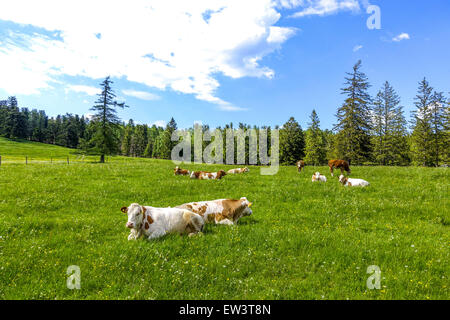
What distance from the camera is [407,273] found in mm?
6090

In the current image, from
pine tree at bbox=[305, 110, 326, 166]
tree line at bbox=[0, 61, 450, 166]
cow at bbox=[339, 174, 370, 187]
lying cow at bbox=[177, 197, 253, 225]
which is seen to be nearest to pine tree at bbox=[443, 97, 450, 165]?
tree line at bbox=[0, 61, 450, 166]

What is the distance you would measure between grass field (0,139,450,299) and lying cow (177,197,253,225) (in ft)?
1.59

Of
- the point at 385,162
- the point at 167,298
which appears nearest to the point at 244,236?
the point at 167,298

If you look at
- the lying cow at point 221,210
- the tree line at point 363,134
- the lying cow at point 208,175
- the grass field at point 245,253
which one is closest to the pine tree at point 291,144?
the tree line at point 363,134

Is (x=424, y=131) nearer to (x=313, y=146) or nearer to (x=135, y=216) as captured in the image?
(x=313, y=146)

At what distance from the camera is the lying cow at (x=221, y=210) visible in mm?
9969

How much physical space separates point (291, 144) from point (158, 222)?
2791 inches

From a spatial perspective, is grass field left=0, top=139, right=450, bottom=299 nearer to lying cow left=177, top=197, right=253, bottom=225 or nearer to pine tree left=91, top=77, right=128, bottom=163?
lying cow left=177, top=197, right=253, bottom=225

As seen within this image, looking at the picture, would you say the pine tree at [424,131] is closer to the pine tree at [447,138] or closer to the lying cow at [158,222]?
the pine tree at [447,138]

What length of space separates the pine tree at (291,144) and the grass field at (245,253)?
61.7 meters

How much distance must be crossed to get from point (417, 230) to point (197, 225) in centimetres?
876

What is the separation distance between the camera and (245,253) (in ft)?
22.7
